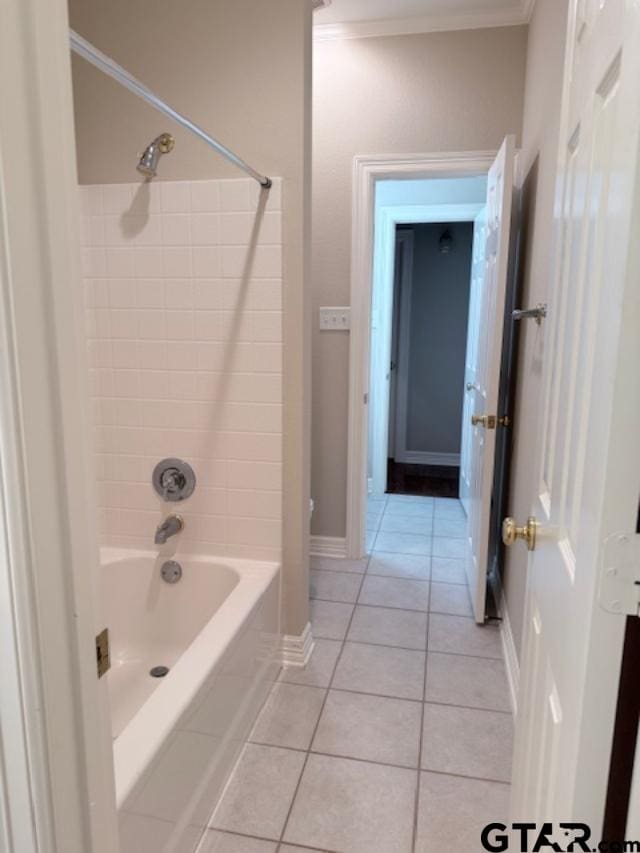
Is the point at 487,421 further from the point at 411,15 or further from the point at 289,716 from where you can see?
the point at 411,15

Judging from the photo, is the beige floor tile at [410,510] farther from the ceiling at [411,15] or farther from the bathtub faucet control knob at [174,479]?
the ceiling at [411,15]

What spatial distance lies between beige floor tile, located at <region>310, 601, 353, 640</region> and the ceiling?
280 centimetres

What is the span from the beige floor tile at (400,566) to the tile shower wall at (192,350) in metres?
1.15

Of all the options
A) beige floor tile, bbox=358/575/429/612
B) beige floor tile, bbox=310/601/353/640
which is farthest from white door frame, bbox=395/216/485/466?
beige floor tile, bbox=310/601/353/640

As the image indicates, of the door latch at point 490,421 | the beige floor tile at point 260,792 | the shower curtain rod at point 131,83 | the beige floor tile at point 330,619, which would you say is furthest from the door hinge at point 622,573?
the beige floor tile at point 330,619

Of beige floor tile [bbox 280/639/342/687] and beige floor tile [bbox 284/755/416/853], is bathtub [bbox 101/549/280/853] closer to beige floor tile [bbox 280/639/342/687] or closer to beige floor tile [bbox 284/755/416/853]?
beige floor tile [bbox 280/639/342/687]

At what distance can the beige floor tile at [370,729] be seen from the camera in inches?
72.8

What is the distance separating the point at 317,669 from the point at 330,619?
397 mm

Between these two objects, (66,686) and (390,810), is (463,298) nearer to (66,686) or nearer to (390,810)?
(390,810)

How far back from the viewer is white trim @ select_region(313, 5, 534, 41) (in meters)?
2.62

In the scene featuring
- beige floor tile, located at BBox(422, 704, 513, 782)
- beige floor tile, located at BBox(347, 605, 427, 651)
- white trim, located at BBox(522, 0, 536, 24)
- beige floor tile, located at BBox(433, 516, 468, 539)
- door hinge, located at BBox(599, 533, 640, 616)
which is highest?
white trim, located at BBox(522, 0, 536, 24)

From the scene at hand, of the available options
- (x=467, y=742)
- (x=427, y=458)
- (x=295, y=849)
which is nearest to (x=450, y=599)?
(x=467, y=742)

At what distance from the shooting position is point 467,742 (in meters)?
1.90

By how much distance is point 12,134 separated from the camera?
538 millimetres
